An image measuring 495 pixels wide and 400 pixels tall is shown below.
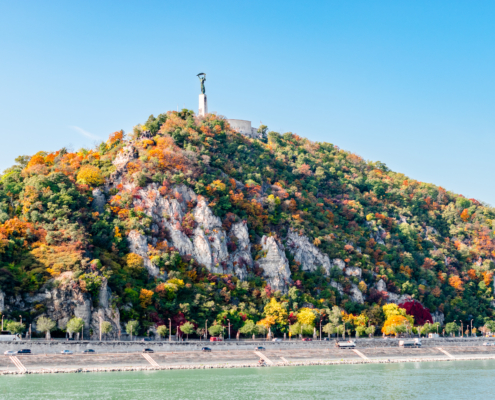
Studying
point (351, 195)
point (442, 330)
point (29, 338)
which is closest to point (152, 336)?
point (29, 338)

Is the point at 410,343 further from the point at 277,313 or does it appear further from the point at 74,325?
the point at 74,325

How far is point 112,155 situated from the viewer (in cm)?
11688

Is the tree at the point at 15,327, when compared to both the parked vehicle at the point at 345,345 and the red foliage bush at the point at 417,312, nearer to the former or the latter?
the parked vehicle at the point at 345,345

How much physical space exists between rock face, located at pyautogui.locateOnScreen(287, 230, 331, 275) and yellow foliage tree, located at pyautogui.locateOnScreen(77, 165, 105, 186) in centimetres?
3573

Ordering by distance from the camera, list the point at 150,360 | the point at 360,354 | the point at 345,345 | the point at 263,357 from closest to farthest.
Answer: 1. the point at 150,360
2. the point at 263,357
3. the point at 360,354
4. the point at 345,345

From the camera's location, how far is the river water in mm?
57000

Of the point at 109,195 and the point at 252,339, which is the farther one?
the point at 109,195

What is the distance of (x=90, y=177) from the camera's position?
108m

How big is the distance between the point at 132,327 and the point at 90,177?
34043 mm

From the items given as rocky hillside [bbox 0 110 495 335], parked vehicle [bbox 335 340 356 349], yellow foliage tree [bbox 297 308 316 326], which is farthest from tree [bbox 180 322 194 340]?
parked vehicle [bbox 335 340 356 349]

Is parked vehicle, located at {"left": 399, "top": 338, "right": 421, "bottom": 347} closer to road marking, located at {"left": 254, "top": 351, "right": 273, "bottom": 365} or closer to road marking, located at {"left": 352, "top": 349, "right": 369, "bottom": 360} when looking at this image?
road marking, located at {"left": 352, "top": 349, "right": 369, "bottom": 360}

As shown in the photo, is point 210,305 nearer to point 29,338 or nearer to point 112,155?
point 29,338

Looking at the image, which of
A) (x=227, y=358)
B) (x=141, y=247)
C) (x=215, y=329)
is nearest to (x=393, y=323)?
(x=215, y=329)

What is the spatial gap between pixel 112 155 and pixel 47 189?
20680mm
